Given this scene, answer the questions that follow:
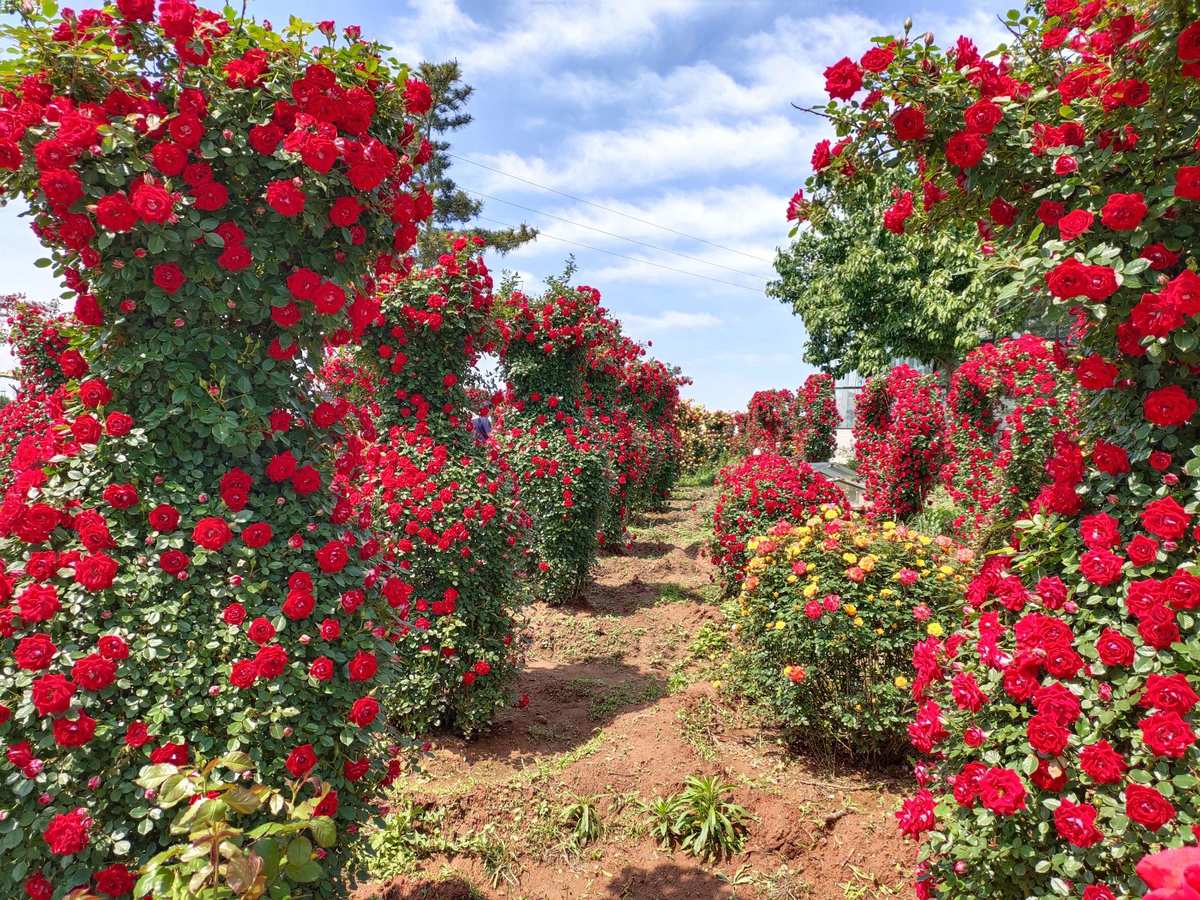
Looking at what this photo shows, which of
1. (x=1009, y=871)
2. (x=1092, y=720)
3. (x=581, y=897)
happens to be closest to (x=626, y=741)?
(x=581, y=897)

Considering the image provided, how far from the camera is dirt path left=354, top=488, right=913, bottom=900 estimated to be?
338 centimetres

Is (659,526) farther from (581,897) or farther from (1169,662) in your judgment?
(1169,662)

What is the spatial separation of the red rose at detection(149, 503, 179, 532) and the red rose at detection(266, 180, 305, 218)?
110 centimetres

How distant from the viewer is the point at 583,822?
3.79 metres

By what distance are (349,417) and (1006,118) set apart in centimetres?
274

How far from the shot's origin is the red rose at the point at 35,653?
1.98 m

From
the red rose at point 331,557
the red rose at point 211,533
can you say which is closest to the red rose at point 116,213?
the red rose at point 211,533

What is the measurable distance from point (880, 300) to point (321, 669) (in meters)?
22.2

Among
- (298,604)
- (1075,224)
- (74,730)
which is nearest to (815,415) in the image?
(1075,224)

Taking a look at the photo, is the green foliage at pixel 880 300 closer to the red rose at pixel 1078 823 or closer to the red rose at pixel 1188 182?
the red rose at pixel 1188 182

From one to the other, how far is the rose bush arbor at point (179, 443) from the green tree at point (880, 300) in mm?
17847

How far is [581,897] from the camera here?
3348mm

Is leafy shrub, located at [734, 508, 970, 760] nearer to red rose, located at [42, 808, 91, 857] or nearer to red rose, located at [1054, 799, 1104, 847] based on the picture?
red rose, located at [1054, 799, 1104, 847]

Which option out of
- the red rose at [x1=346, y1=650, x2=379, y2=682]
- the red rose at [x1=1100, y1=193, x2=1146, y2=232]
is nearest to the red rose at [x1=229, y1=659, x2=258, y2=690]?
the red rose at [x1=346, y1=650, x2=379, y2=682]
